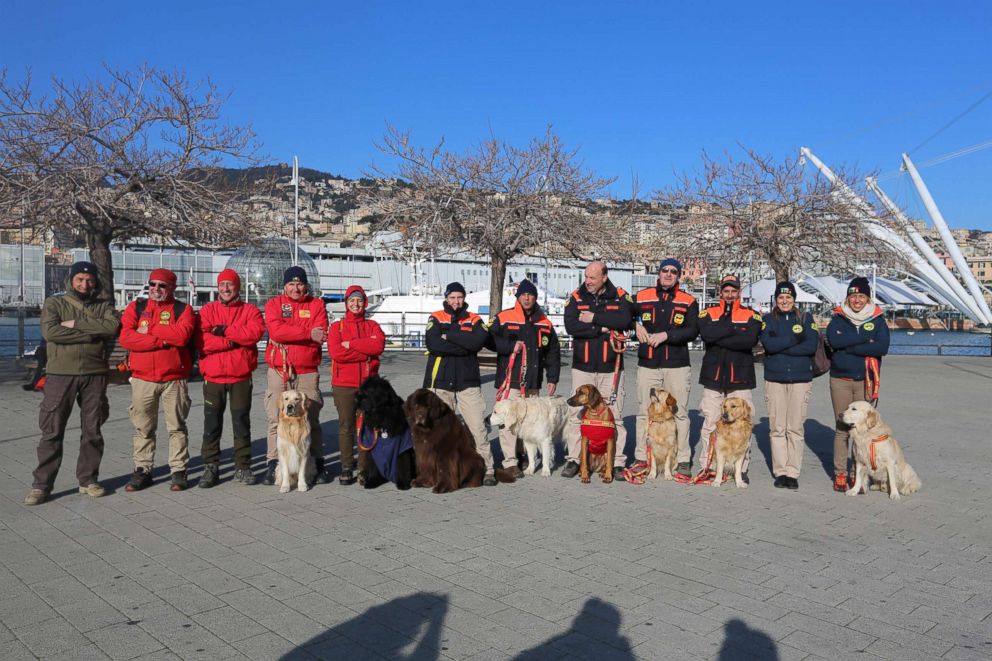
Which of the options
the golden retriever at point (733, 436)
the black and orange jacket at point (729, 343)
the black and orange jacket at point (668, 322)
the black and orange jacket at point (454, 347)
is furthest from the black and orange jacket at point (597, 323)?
the golden retriever at point (733, 436)

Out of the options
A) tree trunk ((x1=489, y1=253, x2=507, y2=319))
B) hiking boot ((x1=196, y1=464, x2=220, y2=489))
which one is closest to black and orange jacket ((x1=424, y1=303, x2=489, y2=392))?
hiking boot ((x1=196, y1=464, x2=220, y2=489))

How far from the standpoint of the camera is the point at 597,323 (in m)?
7.82

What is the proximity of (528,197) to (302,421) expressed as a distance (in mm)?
13877

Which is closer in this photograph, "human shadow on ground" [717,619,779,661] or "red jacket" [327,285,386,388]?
"human shadow on ground" [717,619,779,661]

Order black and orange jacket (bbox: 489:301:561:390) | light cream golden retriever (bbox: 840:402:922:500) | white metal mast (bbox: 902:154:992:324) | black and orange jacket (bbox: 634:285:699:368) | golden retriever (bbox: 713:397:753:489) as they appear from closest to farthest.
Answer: light cream golden retriever (bbox: 840:402:922:500), golden retriever (bbox: 713:397:753:489), black and orange jacket (bbox: 634:285:699:368), black and orange jacket (bbox: 489:301:561:390), white metal mast (bbox: 902:154:992:324)

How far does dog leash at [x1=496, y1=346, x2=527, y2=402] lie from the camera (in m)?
7.96

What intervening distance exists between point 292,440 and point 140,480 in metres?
1.46

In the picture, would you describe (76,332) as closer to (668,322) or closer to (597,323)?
(597,323)

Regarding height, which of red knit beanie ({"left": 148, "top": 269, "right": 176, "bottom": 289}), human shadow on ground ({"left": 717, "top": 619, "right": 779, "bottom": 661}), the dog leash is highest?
red knit beanie ({"left": 148, "top": 269, "right": 176, "bottom": 289})

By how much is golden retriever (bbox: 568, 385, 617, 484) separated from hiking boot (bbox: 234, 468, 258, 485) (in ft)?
10.4

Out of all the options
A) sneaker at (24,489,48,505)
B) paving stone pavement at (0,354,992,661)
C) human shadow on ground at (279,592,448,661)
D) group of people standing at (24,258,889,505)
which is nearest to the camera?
human shadow on ground at (279,592,448,661)

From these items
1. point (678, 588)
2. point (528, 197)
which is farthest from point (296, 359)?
point (528, 197)

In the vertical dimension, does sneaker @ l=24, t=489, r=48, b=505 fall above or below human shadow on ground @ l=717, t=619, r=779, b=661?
below

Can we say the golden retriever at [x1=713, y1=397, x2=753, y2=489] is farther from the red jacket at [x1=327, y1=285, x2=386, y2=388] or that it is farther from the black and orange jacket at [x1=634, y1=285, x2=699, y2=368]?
the red jacket at [x1=327, y1=285, x2=386, y2=388]
